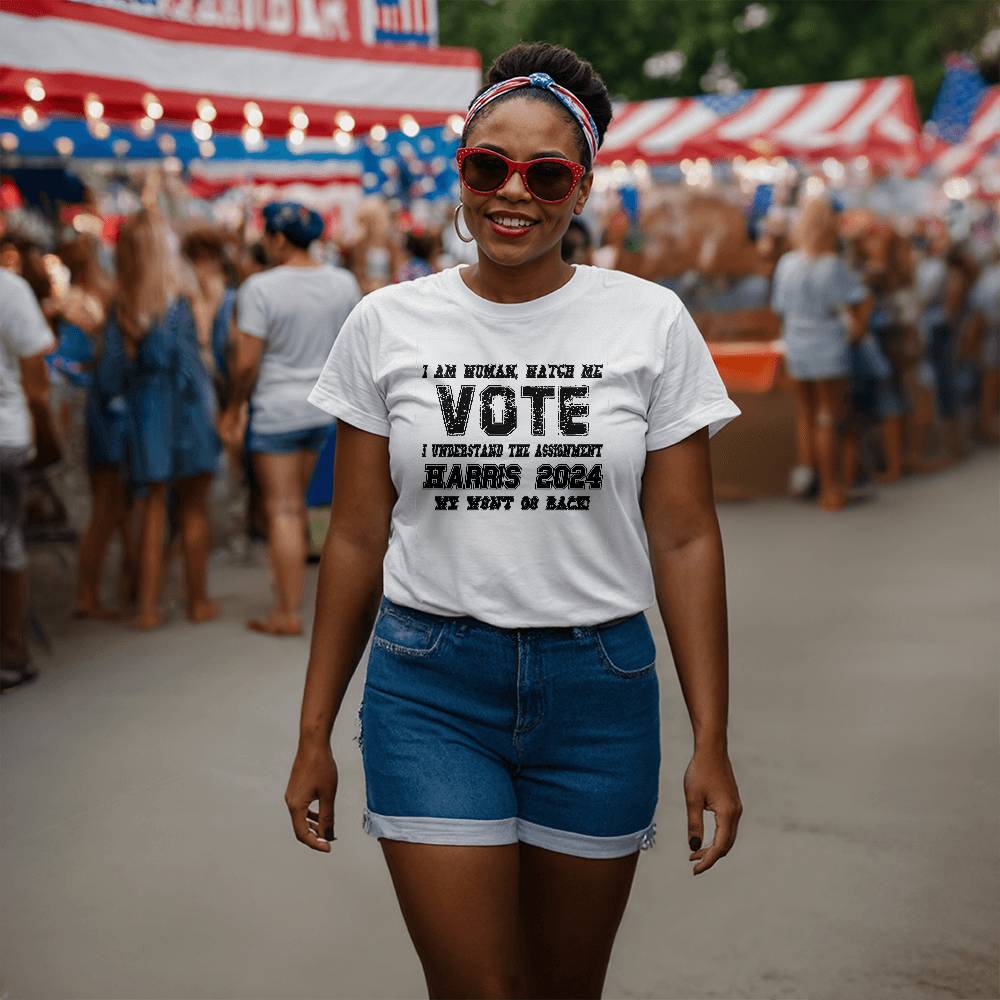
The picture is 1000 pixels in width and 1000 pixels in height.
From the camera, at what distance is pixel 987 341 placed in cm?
1425

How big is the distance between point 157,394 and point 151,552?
0.77 meters

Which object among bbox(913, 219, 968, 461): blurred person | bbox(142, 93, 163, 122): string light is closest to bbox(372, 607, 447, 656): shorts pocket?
bbox(142, 93, 163, 122): string light

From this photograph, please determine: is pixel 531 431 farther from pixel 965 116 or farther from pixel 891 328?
pixel 965 116

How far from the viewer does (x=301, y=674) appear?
654cm

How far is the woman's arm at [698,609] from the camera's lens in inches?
94.3

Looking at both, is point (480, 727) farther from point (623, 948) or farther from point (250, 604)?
point (250, 604)

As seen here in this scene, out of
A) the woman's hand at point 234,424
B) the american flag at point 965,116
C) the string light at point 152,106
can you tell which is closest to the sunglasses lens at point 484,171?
the woman's hand at point 234,424

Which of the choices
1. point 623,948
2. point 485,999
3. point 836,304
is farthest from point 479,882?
point 836,304

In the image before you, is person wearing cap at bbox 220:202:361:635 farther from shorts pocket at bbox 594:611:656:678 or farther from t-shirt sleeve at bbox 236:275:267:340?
shorts pocket at bbox 594:611:656:678

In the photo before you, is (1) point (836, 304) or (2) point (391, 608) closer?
(2) point (391, 608)

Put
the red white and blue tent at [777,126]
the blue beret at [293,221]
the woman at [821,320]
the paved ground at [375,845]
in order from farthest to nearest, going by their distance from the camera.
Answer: the red white and blue tent at [777,126], the woman at [821,320], the blue beret at [293,221], the paved ground at [375,845]

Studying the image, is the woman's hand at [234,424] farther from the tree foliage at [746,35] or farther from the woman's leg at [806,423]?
the tree foliage at [746,35]

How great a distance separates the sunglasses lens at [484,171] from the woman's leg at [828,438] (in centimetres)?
856

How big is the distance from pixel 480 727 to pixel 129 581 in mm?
5913
